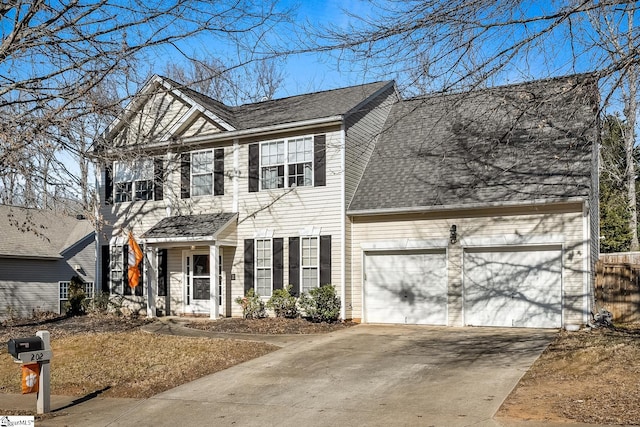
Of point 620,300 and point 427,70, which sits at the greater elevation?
point 427,70

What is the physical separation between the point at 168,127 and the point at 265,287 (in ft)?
19.5

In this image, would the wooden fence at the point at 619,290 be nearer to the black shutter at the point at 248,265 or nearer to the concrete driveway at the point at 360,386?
the concrete driveway at the point at 360,386

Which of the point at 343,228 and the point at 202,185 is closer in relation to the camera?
the point at 343,228

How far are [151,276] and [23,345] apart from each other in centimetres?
1097

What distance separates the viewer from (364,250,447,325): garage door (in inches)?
629

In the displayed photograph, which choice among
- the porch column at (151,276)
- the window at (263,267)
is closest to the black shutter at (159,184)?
the porch column at (151,276)

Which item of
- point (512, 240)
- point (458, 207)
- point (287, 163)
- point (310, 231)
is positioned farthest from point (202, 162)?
point (512, 240)

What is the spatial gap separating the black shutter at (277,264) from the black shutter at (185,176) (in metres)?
3.55

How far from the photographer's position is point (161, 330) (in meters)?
16.2

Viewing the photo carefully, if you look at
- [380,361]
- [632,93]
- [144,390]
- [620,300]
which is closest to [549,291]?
[620,300]

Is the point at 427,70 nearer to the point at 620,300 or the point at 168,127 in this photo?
the point at 620,300

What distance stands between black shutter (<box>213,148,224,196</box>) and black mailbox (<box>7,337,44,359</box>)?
10275mm

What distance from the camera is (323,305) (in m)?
16.3

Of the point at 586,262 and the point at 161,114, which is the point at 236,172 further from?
the point at 586,262
